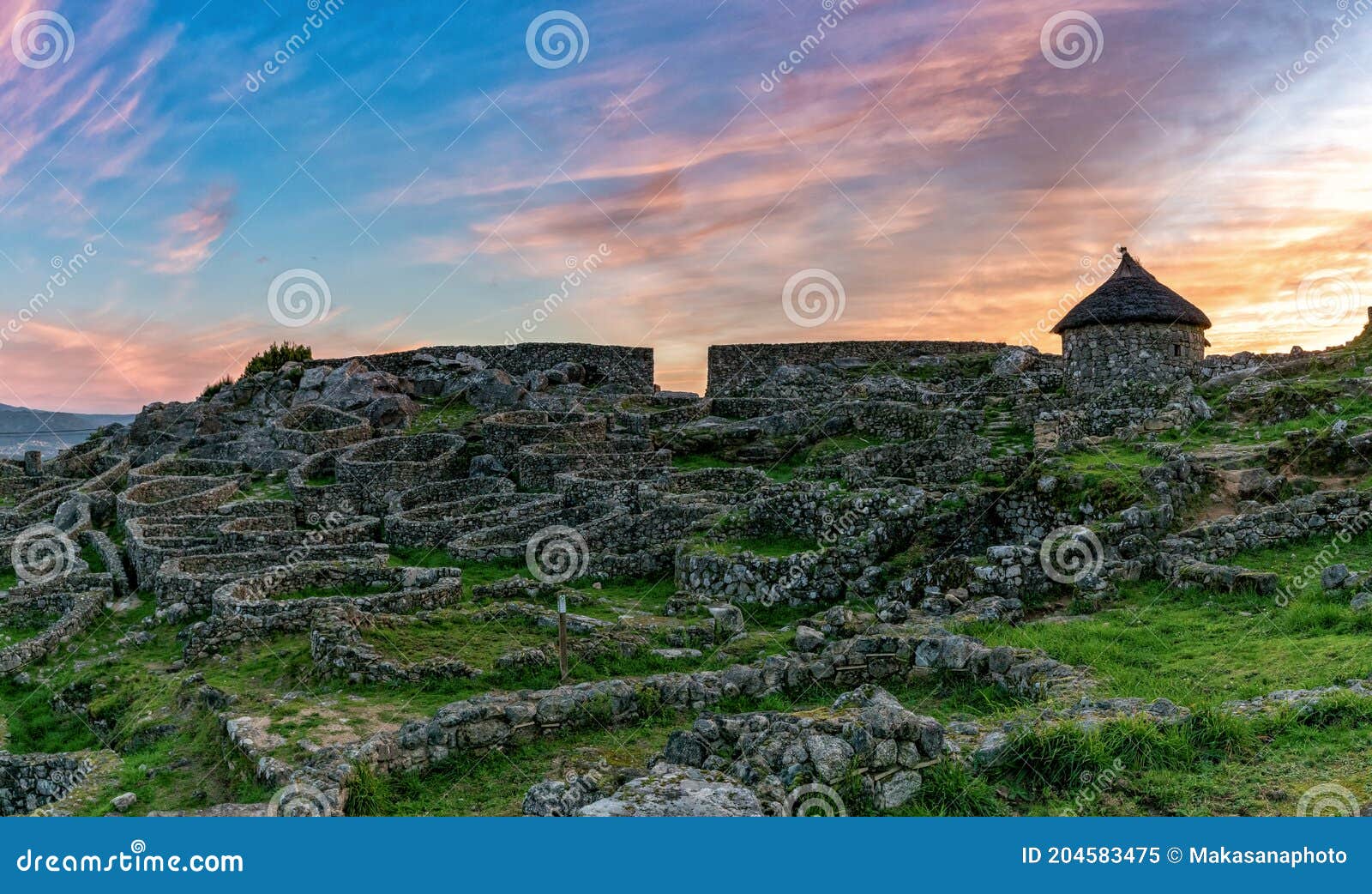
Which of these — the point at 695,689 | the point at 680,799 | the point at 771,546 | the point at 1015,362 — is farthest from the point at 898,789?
the point at 1015,362

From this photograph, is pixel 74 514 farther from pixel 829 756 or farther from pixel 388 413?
pixel 829 756

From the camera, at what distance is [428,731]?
33.9 feet

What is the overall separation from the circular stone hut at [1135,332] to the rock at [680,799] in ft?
74.9

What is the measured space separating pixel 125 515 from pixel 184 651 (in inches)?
673

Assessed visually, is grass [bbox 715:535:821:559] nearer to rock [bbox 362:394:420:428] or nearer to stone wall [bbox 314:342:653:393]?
rock [bbox 362:394:420:428]

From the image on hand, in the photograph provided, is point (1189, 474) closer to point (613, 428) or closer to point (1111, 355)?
point (1111, 355)

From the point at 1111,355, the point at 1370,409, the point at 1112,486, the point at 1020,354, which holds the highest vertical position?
the point at 1020,354

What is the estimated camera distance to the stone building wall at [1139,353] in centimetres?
2711

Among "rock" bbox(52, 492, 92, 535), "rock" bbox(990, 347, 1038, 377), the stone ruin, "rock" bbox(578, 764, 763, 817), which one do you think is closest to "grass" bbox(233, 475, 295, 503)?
the stone ruin

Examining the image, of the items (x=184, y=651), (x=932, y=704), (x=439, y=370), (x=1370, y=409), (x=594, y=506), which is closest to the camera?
(x=932, y=704)

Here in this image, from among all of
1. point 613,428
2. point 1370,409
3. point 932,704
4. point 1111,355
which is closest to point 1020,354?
point 1111,355

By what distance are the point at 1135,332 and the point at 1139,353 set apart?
65 cm

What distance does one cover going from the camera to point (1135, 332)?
27.2 m

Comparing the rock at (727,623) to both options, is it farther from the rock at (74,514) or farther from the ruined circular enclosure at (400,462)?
the rock at (74,514)
